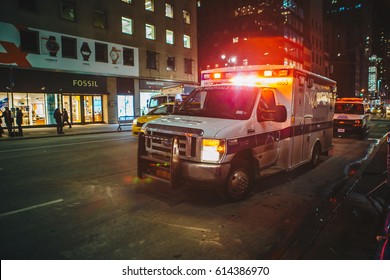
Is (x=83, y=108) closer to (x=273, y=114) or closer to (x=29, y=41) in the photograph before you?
(x=29, y=41)

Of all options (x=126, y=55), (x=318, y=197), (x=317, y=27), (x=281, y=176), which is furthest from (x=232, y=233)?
(x=317, y=27)

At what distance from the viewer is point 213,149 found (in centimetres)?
545

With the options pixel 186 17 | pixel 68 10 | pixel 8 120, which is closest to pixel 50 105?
pixel 8 120

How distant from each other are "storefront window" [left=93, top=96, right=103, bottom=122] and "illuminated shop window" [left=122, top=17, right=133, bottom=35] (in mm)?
7270

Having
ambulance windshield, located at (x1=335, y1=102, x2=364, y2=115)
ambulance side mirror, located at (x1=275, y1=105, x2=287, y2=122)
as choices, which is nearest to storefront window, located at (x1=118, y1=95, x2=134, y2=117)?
ambulance windshield, located at (x1=335, y1=102, x2=364, y2=115)

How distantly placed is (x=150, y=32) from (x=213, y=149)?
3069 centimetres

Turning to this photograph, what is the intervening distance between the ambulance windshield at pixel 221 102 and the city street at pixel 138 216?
1.73 m

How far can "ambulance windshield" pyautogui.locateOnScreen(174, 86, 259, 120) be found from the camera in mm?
6344

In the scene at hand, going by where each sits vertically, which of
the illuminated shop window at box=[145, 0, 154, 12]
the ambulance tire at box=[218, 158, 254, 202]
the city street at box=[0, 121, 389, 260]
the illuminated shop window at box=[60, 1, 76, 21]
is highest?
the illuminated shop window at box=[145, 0, 154, 12]

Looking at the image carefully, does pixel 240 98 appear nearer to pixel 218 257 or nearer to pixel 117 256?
pixel 218 257

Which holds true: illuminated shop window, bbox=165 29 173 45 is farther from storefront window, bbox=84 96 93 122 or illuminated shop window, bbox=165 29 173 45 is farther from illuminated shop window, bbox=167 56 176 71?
storefront window, bbox=84 96 93 122

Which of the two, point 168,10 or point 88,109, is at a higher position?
point 168,10

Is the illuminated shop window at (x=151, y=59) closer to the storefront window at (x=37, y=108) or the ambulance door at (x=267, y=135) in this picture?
the storefront window at (x=37, y=108)

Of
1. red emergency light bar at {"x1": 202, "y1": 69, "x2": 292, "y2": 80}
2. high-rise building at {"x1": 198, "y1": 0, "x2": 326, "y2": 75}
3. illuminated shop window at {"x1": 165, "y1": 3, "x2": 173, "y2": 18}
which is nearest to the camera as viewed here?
red emergency light bar at {"x1": 202, "y1": 69, "x2": 292, "y2": 80}
